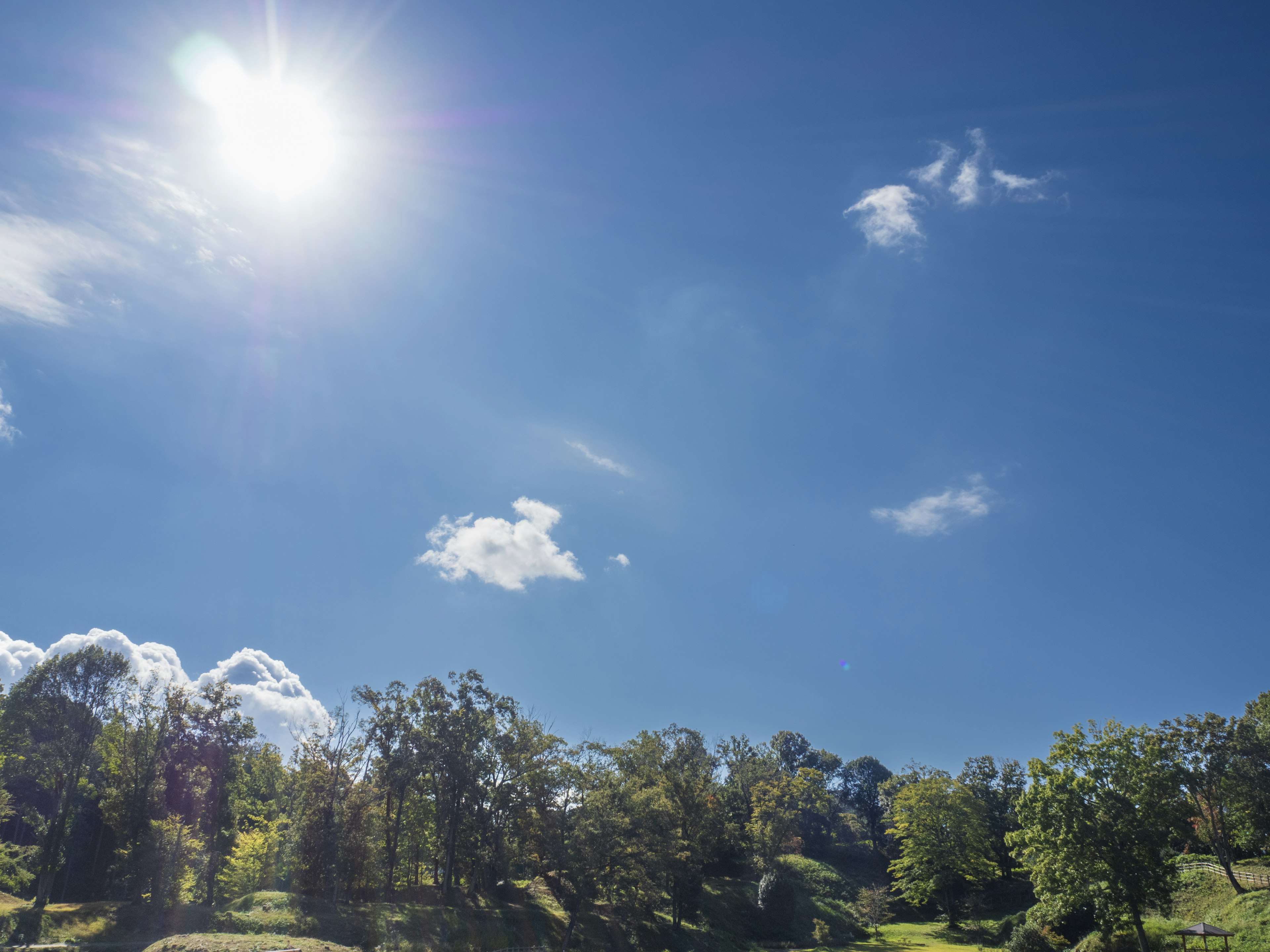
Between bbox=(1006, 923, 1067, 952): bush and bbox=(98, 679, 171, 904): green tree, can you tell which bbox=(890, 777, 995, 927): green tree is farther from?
bbox=(98, 679, 171, 904): green tree

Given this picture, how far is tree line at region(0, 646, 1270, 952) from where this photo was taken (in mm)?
33594

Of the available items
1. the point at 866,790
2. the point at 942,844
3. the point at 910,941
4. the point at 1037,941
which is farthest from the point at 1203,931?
the point at 866,790

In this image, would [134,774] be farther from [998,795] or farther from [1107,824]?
[998,795]

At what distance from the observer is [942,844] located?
57.0m

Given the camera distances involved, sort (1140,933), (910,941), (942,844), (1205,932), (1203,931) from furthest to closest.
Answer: (942,844) < (910,941) < (1140,933) < (1203,931) < (1205,932)

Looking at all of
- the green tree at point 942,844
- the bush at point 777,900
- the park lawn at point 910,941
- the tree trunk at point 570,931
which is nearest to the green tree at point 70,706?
the tree trunk at point 570,931

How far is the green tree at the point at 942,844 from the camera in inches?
2221

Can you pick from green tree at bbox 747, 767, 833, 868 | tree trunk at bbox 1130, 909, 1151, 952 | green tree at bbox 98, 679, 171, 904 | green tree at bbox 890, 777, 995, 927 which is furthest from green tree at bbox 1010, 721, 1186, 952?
green tree at bbox 98, 679, 171, 904

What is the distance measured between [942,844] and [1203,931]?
32.8 m

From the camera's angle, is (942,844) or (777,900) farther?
(942,844)

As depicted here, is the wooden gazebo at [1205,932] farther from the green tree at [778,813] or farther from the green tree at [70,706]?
the green tree at [70,706]

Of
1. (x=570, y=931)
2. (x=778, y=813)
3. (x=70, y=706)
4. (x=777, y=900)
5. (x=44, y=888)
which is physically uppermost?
(x=70, y=706)

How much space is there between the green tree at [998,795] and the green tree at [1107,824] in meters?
32.5

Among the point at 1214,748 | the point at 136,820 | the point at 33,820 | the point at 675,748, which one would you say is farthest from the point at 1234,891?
the point at 33,820
